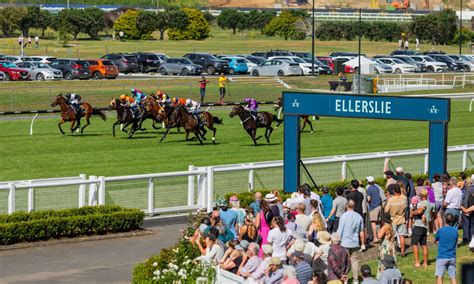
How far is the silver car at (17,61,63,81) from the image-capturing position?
58.9m

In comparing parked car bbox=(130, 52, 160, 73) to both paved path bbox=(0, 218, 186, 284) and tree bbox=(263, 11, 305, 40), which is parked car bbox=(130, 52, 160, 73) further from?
paved path bbox=(0, 218, 186, 284)

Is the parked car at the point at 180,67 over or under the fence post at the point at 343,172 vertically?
over

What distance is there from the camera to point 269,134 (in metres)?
36.5

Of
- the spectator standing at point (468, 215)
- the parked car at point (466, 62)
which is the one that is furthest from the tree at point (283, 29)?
the spectator standing at point (468, 215)

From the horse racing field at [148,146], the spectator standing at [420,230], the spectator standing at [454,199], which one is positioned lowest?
the horse racing field at [148,146]

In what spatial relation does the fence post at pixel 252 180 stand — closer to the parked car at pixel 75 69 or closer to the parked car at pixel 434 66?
the parked car at pixel 75 69

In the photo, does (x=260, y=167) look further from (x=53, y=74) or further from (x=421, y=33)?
(x=421, y=33)

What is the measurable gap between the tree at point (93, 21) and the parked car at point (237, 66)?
1373 inches

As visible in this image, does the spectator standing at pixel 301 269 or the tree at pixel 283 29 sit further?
the tree at pixel 283 29

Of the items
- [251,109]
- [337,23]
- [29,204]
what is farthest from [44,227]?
[337,23]

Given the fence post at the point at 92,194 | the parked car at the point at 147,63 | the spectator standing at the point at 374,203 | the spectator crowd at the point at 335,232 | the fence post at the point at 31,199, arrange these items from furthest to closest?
the parked car at the point at 147,63, the fence post at the point at 92,194, the fence post at the point at 31,199, the spectator standing at the point at 374,203, the spectator crowd at the point at 335,232

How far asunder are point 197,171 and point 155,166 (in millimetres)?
7083

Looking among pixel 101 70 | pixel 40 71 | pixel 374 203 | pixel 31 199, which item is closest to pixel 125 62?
pixel 101 70

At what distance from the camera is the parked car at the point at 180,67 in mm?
66250
